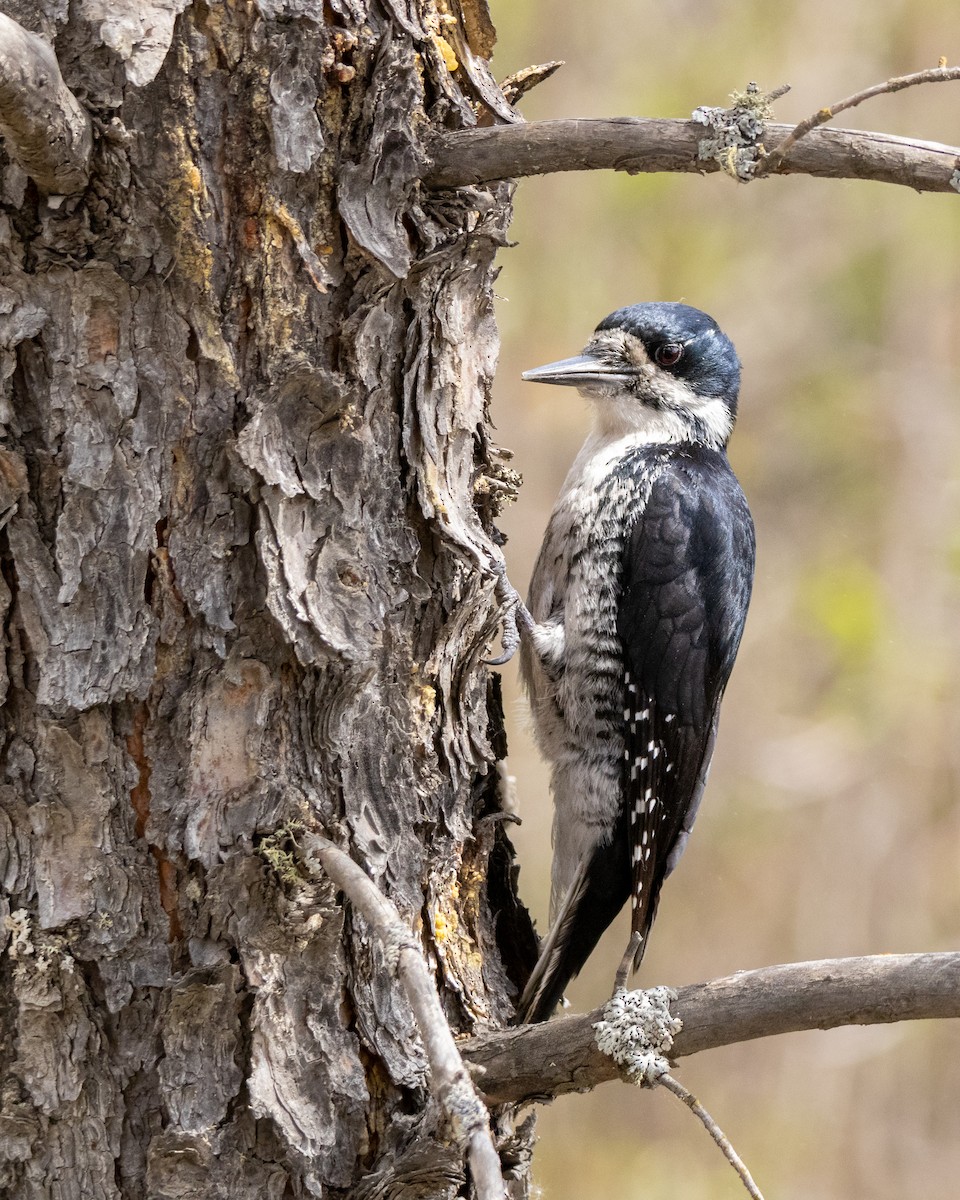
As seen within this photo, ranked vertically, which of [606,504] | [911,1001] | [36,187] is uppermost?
[606,504]

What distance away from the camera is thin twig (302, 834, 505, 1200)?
1157mm

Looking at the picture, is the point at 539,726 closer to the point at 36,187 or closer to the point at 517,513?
the point at 36,187

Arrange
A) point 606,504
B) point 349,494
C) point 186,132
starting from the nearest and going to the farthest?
1. point 186,132
2. point 349,494
3. point 606,504

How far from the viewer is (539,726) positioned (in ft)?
9.00

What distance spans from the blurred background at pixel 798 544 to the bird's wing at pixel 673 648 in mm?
2229

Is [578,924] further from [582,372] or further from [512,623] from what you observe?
[582,372]

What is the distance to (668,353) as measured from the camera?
2.88 meters

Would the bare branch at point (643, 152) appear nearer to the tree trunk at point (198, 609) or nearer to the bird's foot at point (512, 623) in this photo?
the tree trunk at point (198, 609)

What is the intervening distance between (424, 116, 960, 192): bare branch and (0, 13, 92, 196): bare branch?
1.45 feet

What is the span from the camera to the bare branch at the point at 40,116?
4.27 ft

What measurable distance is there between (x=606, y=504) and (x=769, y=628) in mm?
2714

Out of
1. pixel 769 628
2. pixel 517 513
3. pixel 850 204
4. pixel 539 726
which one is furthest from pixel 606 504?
pixel 850 204

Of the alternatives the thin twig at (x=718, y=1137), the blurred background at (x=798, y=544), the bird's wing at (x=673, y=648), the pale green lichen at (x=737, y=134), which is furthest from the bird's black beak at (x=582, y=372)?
the blurred background at (x=798, y=544)

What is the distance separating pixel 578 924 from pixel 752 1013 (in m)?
0.93
